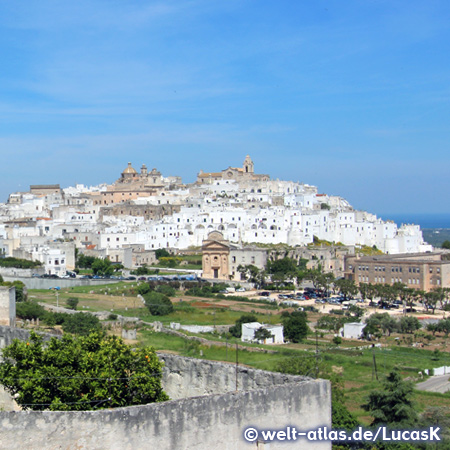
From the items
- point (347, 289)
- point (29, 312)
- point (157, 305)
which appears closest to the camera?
point (29, 312)

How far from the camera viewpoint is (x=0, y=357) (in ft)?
42.0

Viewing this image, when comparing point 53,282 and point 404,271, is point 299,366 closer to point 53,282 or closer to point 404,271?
point 53,282

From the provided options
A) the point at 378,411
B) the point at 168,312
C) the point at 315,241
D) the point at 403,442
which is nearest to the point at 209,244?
the point at 315,241

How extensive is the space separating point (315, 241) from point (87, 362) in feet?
205

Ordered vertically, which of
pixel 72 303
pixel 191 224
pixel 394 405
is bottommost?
pixel 394 405

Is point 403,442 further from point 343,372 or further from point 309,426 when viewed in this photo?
point 343,372

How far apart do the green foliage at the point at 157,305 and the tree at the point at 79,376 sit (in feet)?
93.4

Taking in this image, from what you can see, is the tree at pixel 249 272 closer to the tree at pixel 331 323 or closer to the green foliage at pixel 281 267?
the green foliage at pixel 281 267

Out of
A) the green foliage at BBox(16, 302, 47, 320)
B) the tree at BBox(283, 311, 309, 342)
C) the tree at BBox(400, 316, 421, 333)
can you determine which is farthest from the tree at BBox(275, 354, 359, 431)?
the tree at BBox(400, 316, 421, 333)

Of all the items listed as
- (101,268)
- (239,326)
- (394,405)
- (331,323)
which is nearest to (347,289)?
(331,323)

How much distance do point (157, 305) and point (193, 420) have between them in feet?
106

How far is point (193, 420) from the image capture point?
28.9 ft

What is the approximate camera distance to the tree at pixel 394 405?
62.4ft

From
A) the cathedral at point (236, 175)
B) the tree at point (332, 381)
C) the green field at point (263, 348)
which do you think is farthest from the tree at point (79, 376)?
the cathedral at point (236, 175)
